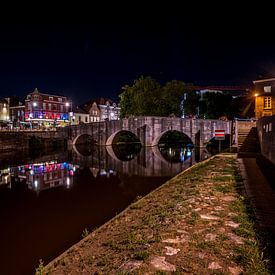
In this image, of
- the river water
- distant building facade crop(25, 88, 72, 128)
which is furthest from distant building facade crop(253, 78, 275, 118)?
distant building facade crop(25, 88, 72, 128)

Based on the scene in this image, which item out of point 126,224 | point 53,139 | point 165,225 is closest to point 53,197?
point 126,224

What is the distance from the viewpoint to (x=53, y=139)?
49.8 m

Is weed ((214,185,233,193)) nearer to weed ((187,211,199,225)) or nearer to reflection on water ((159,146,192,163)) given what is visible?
weed ((187,211,199,225))

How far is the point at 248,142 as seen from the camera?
2255 centimetres

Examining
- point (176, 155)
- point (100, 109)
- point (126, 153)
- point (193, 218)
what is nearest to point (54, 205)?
point (193, 218)

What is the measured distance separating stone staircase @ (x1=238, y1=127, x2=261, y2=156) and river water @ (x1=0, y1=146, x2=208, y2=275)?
5.78m

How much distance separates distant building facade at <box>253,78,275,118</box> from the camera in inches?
1361

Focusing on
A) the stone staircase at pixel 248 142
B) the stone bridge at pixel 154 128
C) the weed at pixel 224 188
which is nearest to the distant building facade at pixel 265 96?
the stone bridge at pixel 154 128

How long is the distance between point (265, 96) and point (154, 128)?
53.7ft

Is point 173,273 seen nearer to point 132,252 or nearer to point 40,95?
point 132,252

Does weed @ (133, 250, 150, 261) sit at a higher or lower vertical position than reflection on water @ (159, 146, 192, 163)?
higher

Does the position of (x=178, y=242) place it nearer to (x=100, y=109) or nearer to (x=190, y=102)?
(x=190, y=102)

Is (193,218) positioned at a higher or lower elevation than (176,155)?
higher

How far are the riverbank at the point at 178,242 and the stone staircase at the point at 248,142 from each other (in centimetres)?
1331
